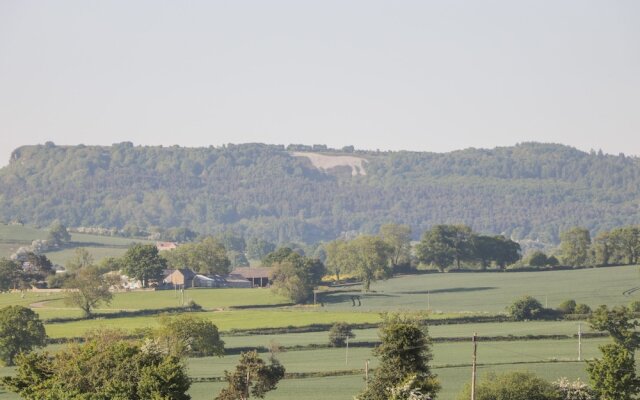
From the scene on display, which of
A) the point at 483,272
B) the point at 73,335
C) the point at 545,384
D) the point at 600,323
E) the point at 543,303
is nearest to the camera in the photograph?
the point at 545,384

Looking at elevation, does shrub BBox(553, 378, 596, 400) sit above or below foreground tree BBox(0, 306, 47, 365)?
below

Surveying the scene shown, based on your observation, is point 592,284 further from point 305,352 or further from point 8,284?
point 8,284

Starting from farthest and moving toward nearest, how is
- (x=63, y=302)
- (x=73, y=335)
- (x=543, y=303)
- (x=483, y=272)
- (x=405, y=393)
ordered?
(x=483, y=272), (x=63, y=302), (x=543, y=303), (x=73, y=335), (x=405, y=393)

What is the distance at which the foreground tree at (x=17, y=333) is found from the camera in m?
110

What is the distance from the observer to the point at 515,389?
77750mm

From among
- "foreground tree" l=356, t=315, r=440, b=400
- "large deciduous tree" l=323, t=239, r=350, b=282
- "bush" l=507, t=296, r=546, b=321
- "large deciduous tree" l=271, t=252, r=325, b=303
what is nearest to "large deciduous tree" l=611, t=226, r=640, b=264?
"large deciduous tree" l=323, t=239, r=350, b=282

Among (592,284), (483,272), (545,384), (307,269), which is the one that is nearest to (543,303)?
(592,284)

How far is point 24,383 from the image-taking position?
7869 centimetres

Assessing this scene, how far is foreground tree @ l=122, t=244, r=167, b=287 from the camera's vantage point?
180000 millimetres

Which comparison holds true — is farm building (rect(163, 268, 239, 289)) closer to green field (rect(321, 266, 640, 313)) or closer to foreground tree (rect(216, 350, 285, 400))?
green field (rect(321, 266, 640, 313))

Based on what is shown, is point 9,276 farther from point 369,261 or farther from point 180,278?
point 369,261

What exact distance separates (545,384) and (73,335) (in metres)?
57.3

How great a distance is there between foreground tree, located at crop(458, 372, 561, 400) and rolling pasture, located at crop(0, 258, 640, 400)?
6218 millimetres

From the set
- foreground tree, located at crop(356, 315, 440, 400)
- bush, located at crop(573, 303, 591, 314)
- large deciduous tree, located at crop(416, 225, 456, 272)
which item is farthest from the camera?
large deciduous tree, located at crop(416, 225, 456, 272)
